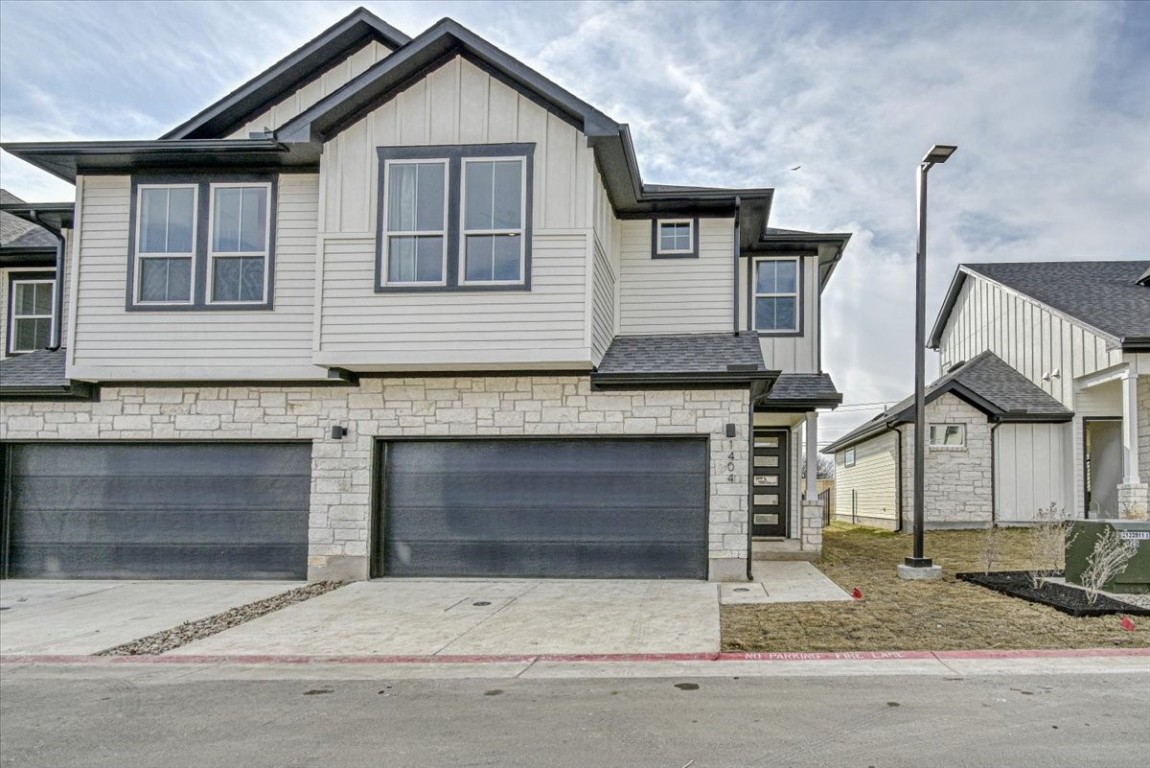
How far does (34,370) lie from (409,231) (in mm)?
6777

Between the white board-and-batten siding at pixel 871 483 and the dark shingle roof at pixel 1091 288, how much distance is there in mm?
4849

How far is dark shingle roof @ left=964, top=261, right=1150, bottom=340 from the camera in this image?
694 inches

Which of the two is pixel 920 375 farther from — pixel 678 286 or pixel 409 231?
pixel 409 231

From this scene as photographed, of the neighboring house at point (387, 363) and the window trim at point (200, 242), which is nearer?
the neighboring house at point (387, 363)

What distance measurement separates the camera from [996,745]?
530 centimetres

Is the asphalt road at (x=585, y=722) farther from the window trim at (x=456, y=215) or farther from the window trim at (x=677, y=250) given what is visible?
the window trim at (x=677, y=250)

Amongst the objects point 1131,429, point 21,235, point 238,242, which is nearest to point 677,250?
point 238,242

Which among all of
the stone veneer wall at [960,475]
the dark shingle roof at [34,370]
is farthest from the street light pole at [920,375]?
the dark shingle roof at [34,370]

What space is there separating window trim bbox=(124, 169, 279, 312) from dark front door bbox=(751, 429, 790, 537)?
28.9 feet

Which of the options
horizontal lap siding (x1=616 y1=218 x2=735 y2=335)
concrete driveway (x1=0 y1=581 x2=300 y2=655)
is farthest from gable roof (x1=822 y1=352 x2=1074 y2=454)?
concrete driveway (x1=0 y1=581 x2=300 y2=655)

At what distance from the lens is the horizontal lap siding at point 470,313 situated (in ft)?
37.7

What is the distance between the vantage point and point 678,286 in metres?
14.1

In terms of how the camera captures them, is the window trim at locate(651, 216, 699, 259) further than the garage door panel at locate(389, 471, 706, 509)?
Yes

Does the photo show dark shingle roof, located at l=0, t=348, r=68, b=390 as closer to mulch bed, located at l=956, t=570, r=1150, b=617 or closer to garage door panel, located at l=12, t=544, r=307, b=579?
garage door panel, located at l=12, t=544, r=307, b=579
